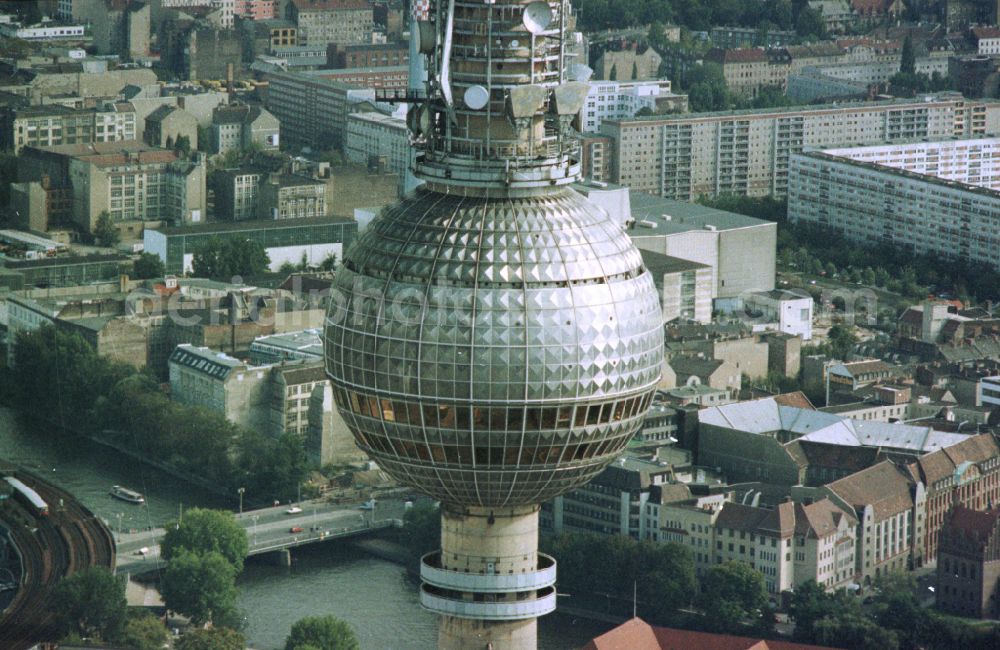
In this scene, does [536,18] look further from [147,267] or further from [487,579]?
[147,267]

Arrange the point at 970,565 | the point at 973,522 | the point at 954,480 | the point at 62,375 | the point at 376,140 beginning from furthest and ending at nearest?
the point at 376,140, the point at 62,375, the point at 954,480, the point at 973,522, the point at 970,565

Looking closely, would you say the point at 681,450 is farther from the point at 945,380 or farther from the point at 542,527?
the point at 945,380

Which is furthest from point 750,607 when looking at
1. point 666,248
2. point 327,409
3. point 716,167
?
point 716,167

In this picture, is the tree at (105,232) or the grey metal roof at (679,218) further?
the tree at (105,232)

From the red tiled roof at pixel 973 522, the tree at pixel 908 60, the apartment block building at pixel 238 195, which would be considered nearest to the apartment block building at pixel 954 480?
the red tiled roof at pixel 973 522

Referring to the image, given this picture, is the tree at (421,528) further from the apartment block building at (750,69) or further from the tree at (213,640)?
the apartment block building at (750,69)

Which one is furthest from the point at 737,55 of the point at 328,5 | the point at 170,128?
the point at 170,128

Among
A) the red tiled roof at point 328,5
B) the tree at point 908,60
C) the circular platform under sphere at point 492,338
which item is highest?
the circular platform under sphere at point 492,338
